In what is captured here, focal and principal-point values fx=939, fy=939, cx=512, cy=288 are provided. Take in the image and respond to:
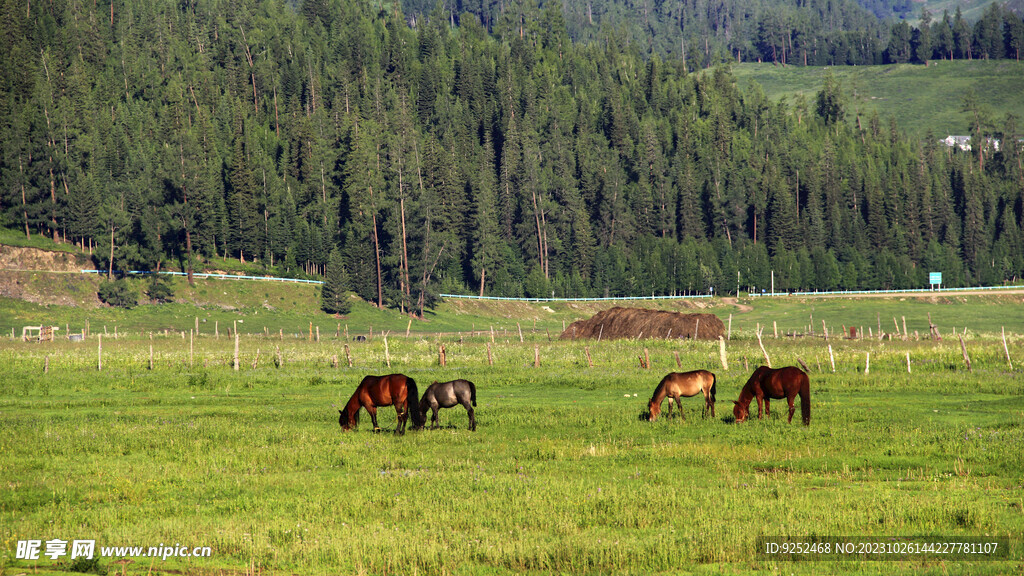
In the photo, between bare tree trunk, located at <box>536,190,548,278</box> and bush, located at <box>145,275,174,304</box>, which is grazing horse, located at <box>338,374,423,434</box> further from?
bare tree trunk, located at <box>536,190,548,278</box>

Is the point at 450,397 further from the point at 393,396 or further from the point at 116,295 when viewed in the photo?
the point at 116,295

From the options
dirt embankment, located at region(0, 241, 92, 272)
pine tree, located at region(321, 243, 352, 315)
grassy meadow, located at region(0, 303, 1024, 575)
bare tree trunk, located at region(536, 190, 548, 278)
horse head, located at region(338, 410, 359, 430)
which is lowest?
grassy meadow, located at region(0, 303, 1024, 575)

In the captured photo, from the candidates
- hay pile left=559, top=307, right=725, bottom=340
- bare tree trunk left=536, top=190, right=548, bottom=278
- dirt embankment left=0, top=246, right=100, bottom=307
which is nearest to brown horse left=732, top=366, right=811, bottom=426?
hay pile left=559, top=307, right=725, bottom=340

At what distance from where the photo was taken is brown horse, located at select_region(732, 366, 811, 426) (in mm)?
28938

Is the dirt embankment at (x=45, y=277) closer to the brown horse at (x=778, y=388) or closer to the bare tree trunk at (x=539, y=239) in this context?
the bare tree trunk at (x=539, y=239)

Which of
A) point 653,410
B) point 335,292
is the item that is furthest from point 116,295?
point 653,410

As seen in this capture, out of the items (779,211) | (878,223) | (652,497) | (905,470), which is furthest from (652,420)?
(878,223)

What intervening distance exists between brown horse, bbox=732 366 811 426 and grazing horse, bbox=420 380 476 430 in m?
8.66

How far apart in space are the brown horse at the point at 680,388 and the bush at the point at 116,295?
94.3m

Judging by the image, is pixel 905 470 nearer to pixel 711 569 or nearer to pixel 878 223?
pixel 711 569

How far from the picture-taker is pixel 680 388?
31.5 m

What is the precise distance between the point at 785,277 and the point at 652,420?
Answer: 145873mm

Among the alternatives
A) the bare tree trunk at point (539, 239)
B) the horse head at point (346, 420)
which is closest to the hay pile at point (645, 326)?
the horse head at point (346, 420)

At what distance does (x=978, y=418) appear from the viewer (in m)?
31.5
